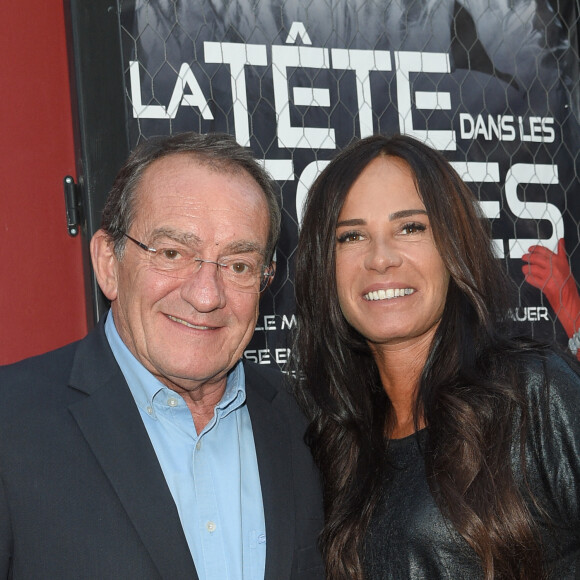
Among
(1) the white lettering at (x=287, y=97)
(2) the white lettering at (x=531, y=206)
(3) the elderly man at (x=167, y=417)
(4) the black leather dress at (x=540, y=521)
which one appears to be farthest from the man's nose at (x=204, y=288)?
(2) the white lettering at (x=531, y=206)

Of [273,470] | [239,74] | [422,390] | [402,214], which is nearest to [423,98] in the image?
[239,74]

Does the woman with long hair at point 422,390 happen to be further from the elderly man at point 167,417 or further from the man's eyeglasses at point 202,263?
the man's eyeglasses at point 202,263

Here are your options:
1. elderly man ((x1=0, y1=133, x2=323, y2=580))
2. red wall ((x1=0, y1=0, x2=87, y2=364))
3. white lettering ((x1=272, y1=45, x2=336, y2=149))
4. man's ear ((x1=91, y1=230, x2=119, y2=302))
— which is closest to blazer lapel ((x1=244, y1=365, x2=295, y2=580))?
elderly man ((x1=0, y1=133, x2=323, y2=580))

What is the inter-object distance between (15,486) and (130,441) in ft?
0.63

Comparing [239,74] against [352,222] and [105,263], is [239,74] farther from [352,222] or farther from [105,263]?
[105,263]

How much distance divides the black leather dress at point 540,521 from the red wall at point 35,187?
103cm

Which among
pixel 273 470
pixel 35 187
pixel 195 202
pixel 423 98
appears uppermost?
pixel 423 98

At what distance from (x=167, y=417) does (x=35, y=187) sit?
934 mm

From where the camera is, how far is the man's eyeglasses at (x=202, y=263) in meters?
1.40

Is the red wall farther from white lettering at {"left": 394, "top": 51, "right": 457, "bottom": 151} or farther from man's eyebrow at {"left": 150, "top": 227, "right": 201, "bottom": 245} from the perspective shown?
white lettering at {"left": 394, "top": 51, "right": 457, "bottom": 151}

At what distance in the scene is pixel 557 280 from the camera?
7.73 ft

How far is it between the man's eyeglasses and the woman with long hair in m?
0.23

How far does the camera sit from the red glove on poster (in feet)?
7.69

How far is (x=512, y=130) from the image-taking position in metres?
2.35
